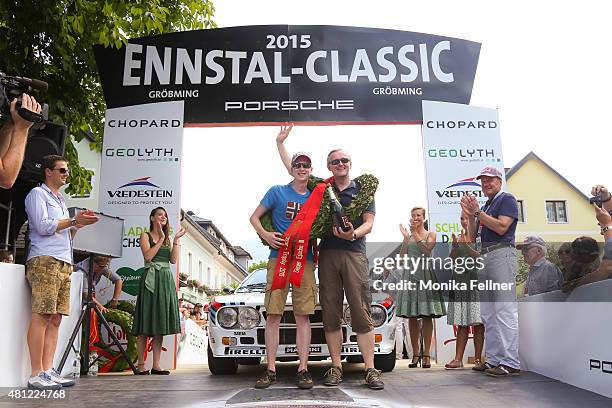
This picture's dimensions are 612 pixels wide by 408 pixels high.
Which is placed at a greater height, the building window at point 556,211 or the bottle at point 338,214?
the building window at point 556,211

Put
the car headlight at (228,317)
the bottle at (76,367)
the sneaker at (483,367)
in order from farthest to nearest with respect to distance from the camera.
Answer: the bottle at (76,367) → the car headlight at (228,317) → the sneaker at (483,367)

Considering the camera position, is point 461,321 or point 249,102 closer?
point 461,321

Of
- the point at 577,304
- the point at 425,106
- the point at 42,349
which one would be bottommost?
the point at 42,349

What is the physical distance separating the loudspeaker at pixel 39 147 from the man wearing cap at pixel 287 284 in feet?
8.78

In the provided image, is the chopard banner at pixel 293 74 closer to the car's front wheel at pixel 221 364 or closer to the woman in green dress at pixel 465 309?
the woman in green dress at pixel 465 309

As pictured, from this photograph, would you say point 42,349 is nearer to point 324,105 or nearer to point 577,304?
point 577,304

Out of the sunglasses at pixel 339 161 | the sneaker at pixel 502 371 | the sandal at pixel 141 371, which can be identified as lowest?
the sandal at pixel 141 371

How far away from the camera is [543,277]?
17.9 ft

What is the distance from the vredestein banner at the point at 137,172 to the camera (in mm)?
7754

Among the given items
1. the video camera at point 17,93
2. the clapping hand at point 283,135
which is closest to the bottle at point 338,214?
the clapping hand at point 283,135

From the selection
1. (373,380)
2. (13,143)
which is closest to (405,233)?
(373,380)

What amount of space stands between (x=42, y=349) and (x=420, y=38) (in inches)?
249

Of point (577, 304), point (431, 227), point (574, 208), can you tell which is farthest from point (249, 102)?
point (574, 208)

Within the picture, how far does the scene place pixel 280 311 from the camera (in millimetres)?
4602
